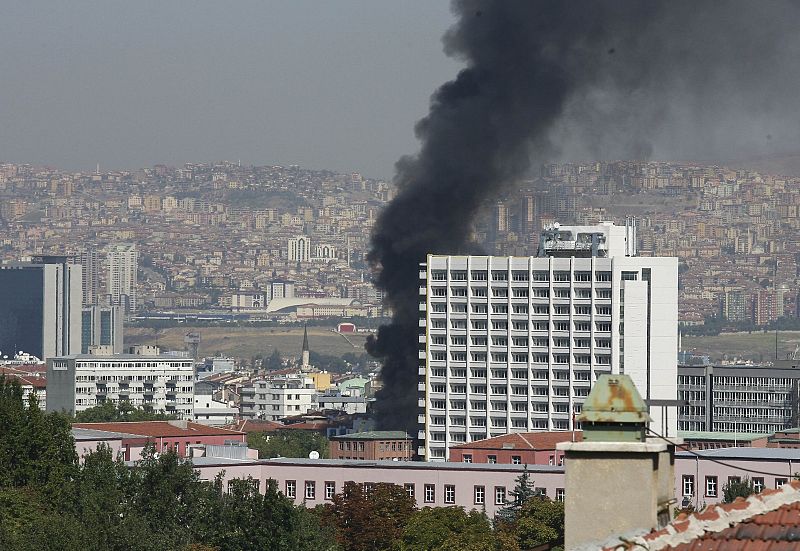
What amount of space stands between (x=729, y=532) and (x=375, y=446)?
5203 inches

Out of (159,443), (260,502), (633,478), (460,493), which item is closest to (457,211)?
(159,443)

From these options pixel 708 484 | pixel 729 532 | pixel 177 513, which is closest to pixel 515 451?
pixel 708 484

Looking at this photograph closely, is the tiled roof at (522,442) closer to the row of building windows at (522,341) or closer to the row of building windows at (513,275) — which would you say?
the row of building windows at (522,341)

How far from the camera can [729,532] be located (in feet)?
45.8

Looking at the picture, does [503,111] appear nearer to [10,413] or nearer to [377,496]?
[377,496]

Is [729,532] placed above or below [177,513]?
above

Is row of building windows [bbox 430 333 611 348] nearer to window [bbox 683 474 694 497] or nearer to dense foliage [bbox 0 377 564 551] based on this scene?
window [bbox 683 474 694 497]

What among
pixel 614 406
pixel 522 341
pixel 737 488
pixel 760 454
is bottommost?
pixel 737 488

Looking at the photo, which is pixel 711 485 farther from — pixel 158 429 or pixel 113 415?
pixel 113 415

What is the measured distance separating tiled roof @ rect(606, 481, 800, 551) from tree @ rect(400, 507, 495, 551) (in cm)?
5294

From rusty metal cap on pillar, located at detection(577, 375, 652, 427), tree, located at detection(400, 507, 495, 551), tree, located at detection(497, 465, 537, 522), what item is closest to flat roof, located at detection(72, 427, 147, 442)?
tree, located at detection(497, 465, 537, 522)

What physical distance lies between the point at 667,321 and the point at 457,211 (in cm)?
2470

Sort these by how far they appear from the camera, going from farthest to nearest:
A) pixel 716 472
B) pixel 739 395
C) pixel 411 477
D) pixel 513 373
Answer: pixel 739 395 → pixel 513 373 → pixel 411 477 → pixel 716 472

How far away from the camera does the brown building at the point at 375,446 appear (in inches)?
5684
